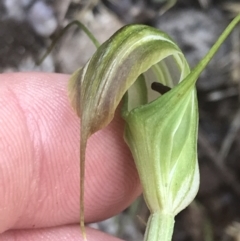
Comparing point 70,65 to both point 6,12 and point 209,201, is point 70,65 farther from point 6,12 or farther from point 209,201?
point 209,201

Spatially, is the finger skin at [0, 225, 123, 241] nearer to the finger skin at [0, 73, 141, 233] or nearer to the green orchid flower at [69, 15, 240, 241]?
the finger skin at [0, 73, 141, 233]

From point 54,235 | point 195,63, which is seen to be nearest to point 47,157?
point 54,235

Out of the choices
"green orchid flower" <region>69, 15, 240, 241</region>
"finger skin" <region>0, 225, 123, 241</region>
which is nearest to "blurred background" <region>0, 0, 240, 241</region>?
"finger skin" <region>0, 225, 123, 241</region>

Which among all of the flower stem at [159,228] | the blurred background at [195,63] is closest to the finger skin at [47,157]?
the flower stem at [159,228]

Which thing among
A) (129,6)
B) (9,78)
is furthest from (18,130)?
(129,6)

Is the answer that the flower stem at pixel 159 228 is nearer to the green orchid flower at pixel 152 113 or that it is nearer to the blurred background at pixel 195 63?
the green orchid flower at pixel 152 113

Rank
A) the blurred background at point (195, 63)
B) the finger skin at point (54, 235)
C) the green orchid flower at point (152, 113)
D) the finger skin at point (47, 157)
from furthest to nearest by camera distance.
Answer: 1. the blurred background at point (195, 63)
2. the finger skin at point (54, 235)
3. the finger skin at point (47, 157)
4. the green orchid flower at point (152, 113)

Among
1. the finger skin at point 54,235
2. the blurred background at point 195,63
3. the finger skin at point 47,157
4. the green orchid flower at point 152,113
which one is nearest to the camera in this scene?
the green orchid flower at point 152,113
